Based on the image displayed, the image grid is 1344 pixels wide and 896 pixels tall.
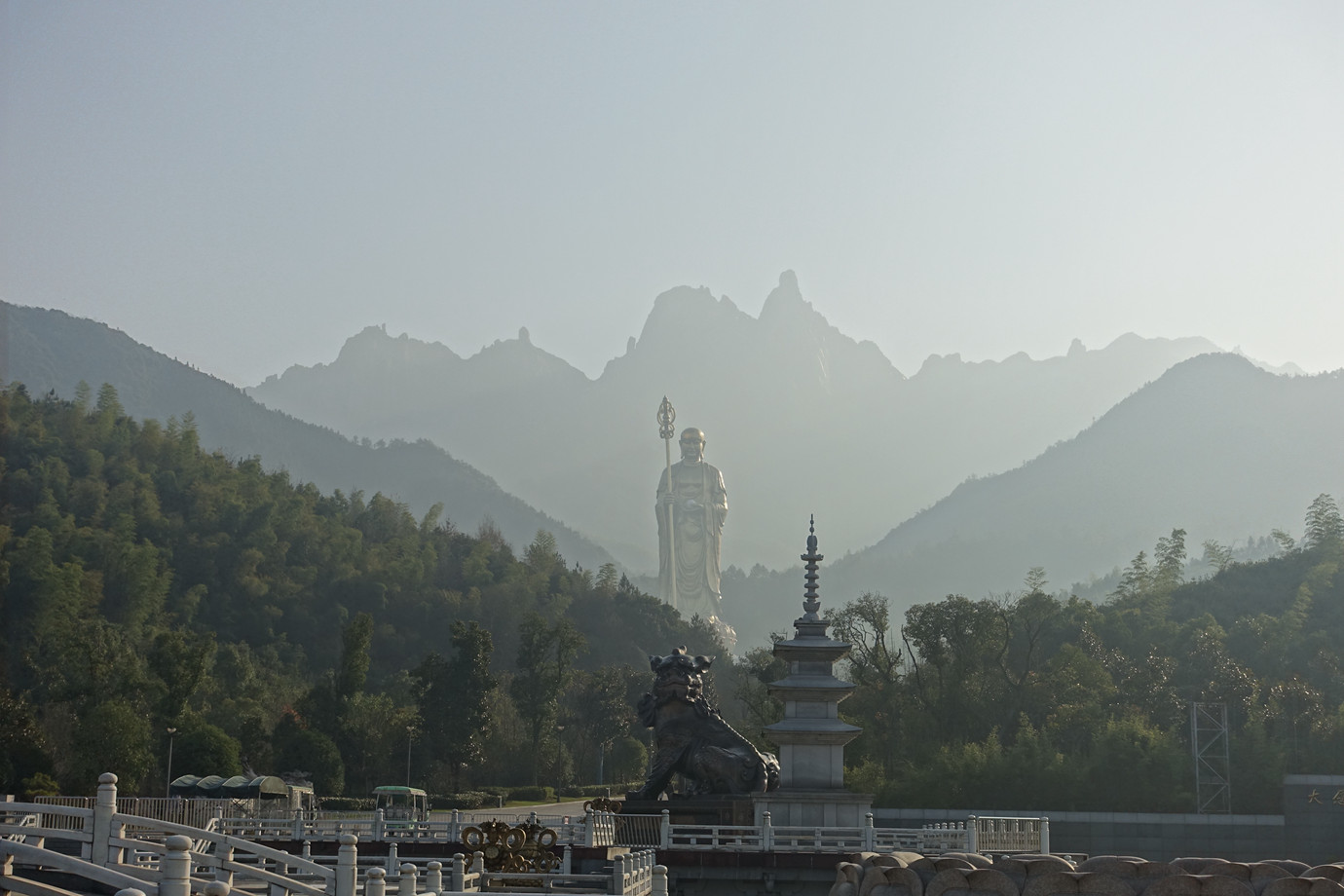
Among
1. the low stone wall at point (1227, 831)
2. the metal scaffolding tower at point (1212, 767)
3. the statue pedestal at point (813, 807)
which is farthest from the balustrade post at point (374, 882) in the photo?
the metal scaffolding tower at point (1212, 767)

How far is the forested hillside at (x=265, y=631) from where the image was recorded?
49688mm

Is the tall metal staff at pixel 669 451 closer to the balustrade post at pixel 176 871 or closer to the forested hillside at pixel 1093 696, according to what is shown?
the forested hillside at pixel 1093 696

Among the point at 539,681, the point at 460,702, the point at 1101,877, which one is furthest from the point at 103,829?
the point at 539,681

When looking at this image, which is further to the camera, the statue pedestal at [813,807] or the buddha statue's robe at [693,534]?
the buddha statue's robe at [693,534]

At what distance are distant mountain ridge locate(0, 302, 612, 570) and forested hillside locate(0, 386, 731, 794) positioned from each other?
53053mm

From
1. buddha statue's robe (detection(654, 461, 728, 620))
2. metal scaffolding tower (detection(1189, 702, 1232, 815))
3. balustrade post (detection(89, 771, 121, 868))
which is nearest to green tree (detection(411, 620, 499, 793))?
metal scaffolding tower (detection(1189, 702, 1232, 815))

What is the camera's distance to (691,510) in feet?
328

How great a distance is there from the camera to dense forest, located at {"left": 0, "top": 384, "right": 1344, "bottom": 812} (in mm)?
45188

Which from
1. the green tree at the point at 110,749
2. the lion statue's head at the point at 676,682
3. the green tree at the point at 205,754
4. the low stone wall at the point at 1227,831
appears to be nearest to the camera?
the lion statue's head at the point at 676,682

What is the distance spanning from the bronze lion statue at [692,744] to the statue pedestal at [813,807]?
558mm

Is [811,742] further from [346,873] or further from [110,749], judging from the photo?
[110,749]

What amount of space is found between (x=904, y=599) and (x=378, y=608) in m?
106

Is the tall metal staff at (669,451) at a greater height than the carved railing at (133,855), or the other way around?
the tall metal staff at (669,451)

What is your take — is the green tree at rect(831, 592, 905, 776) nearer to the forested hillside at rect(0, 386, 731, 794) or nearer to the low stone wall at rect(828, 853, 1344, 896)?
the forested hillside at rect(0, 386, 731, 794)
